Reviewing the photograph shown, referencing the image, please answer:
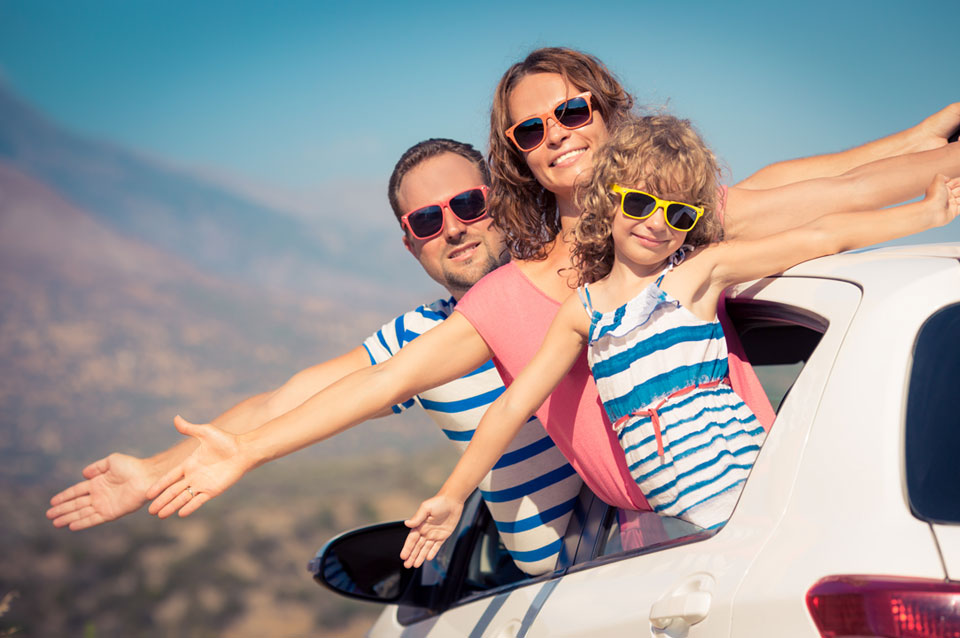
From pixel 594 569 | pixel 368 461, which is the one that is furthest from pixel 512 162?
→ pixel 368 461

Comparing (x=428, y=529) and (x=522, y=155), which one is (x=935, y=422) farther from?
(x=522, y=155)

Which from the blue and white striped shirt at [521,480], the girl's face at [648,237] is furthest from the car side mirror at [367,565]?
the girl's face at [648,237]

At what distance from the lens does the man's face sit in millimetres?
2975

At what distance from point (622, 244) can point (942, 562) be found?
0.98 m

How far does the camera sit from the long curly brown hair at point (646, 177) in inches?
75.7

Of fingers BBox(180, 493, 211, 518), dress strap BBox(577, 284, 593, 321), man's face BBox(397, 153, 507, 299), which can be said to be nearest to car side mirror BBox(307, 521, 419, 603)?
fingers BBox(180, 493, 211, 518)

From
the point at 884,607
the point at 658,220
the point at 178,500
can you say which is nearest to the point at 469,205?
the point at 658,220

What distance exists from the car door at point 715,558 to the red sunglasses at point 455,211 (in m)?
1.35

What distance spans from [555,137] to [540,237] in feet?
0.91

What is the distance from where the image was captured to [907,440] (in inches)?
48.8

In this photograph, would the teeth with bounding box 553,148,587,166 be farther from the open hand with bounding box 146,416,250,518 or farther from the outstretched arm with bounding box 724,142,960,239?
the open hand with bounding box 146,416,250,518

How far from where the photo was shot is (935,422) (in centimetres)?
125

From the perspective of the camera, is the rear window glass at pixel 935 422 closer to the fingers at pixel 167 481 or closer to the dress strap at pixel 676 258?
the dress strap at pixel 676 258

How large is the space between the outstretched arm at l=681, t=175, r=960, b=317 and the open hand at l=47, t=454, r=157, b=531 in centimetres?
146
